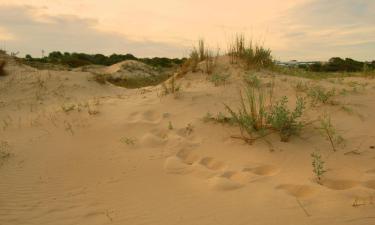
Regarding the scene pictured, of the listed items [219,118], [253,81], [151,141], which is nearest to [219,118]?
[219,118]

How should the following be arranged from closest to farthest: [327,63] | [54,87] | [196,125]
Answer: [196,125] → [54,87] → [327,63]

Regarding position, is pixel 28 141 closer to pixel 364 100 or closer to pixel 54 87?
pixel 54 87

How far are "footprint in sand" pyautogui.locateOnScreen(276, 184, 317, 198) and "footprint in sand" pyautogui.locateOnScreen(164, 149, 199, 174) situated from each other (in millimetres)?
1016

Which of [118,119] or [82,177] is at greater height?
[118,119]

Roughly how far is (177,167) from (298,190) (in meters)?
1.31

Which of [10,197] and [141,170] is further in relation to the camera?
[141,170]

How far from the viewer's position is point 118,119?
5711mm

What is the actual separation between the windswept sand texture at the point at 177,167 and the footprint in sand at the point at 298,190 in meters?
0.01

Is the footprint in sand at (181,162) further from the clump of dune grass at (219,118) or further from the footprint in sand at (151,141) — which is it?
the clump of dune grass at (219,118)

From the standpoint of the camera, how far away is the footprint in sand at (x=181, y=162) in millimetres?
4035

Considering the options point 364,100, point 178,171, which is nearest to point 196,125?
point 178,171

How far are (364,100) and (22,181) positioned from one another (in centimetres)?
453

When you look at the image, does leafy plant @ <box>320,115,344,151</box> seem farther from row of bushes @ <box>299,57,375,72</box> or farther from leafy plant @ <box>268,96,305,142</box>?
row of bushes @ <box>299,57,375,72</box>

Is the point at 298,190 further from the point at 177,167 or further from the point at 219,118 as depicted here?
the point at 219,118
